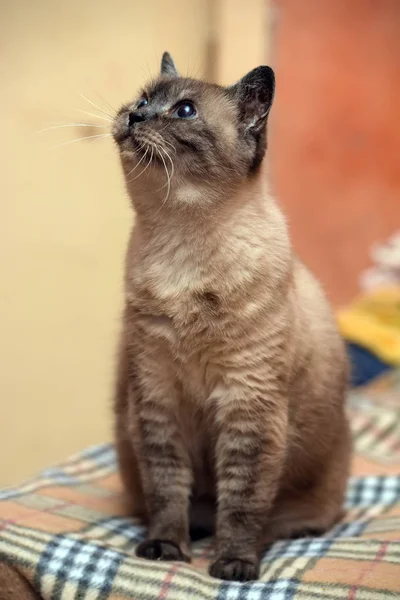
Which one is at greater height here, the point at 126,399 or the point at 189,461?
the point at 126,399

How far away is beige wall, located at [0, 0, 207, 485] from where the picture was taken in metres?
2.06

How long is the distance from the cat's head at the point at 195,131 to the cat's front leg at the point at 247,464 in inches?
17.6

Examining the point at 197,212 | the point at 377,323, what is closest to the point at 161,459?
the point at 197,212

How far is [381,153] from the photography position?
3.79 metres

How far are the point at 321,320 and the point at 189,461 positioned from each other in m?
0.46

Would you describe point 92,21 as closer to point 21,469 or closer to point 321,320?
point 321,320

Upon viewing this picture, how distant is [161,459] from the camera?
5.07 ft

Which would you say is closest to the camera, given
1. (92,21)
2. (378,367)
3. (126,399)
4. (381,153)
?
(126,399)

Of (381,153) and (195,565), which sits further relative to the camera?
(381,153)

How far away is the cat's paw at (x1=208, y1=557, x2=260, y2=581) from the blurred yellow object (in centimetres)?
166

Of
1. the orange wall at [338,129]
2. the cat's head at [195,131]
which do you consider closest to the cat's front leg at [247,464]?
the cat's head at [195,131]

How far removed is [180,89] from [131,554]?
96 cm

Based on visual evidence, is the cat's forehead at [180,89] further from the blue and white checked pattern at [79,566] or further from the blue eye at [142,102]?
the blue and white checked pattern at [79,566]

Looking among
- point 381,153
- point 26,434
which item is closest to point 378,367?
point 381,153
